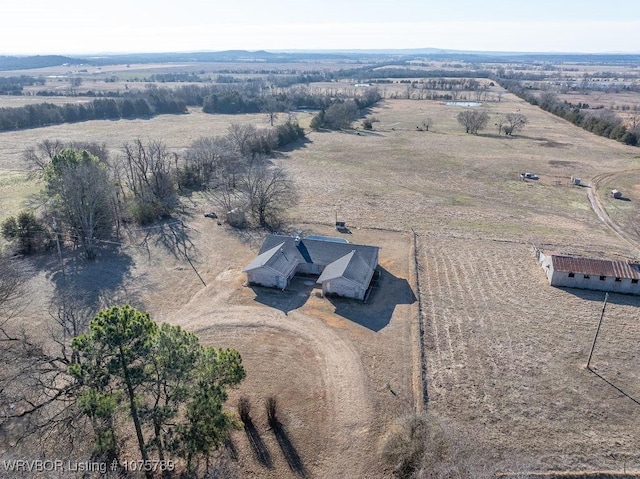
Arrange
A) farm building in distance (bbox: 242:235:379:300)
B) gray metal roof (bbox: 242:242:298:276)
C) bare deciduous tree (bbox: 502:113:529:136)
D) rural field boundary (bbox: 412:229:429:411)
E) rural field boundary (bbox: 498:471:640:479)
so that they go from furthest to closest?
1. bare deciduous tree (bbox: 502:113:529:136)
2. gray metal roof (bbox: 242:242:298:276)
3. farm building in distance (bbox: 242:235:379:300)
4. rural field boundary (bbox: 412:229:429:411)
5. rural field boundary (bbox: 498:471:640:479)

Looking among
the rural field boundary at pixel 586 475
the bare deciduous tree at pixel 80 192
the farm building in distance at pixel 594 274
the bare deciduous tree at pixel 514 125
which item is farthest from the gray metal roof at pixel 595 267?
the bare deciduous tree at pixel 514 125

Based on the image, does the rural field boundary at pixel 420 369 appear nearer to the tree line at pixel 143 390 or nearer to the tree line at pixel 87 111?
the tree line at pixel 143 390

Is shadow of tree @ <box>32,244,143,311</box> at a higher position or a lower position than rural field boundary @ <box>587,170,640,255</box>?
higher

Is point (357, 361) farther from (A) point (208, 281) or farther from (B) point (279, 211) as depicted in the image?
(B) point (279, 211)

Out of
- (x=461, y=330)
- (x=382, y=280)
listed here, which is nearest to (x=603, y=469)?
(x=461, y=330)

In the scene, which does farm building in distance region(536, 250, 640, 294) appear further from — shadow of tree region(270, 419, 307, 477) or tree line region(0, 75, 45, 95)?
tree line region(0, 75, 45, 95)

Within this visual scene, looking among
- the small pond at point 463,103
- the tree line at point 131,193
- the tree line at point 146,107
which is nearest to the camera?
the tree line at point 131,193

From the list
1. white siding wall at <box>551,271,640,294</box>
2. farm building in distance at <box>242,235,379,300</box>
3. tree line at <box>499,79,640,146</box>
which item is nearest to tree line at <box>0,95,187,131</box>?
farm building in distance at <box>242,235,379,300</box>

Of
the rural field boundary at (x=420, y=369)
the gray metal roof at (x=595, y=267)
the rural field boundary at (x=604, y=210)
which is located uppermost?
the gray metal roof at (x=595, y=267)
